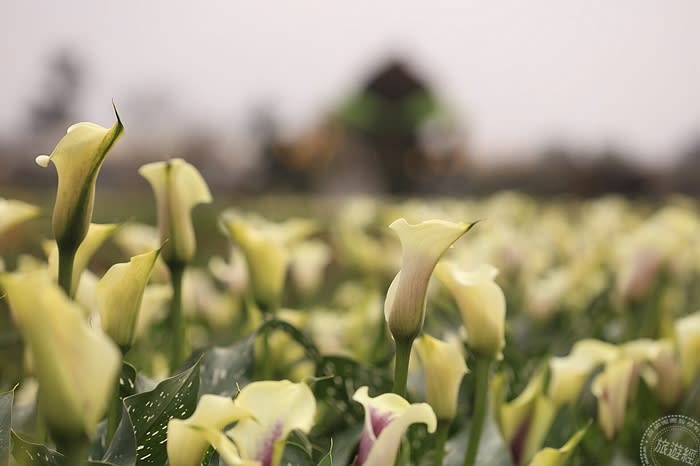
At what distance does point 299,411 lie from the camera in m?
0.28

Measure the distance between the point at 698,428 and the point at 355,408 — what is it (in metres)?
0.25

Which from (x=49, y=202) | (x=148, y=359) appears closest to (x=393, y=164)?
(x=49, y=202)

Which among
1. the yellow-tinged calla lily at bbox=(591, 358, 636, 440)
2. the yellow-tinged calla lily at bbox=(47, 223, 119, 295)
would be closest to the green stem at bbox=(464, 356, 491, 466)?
the yellow-tinged calla lily at bbox=(591, 358, 636, 440)

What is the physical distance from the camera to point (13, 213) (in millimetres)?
393

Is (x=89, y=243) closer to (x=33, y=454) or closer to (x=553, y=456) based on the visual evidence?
(x=33, y=454)

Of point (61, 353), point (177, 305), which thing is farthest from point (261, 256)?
point (61, 353)

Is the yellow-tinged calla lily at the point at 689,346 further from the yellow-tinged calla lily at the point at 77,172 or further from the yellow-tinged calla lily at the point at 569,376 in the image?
the yellow-tinged calla lily at the point at 77,172

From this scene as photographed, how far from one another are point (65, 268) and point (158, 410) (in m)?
0.08

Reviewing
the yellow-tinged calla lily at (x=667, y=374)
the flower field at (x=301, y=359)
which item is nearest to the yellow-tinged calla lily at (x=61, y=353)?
the flower field at (x=301, y=359)

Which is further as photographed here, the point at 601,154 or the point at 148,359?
the point at 601,154

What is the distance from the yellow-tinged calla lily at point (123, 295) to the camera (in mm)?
318

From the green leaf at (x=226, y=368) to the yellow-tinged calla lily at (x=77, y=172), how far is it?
0.14 meters

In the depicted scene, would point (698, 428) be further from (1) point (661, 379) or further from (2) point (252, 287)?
(2) point (252, 287)

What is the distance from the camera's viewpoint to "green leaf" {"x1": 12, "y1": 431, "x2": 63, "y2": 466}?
0.30 meters
